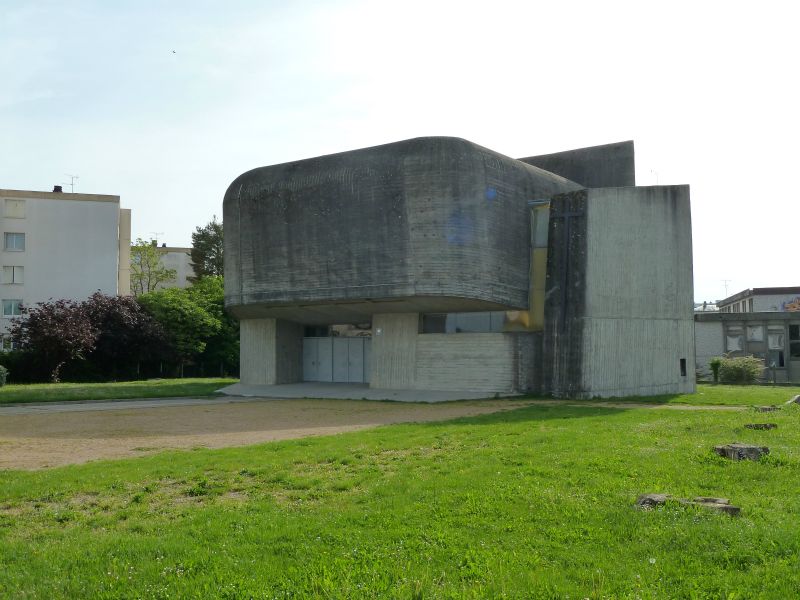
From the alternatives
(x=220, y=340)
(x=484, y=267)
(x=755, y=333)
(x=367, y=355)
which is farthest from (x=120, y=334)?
(x=755, y=333)

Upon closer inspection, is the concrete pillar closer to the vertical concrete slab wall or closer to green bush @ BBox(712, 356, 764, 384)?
the vertical concrete slab wall

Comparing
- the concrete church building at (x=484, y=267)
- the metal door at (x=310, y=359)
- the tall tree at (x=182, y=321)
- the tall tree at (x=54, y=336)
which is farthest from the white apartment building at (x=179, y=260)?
the concrete church building at (x=484, y=267)

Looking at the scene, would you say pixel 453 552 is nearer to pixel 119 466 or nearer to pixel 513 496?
pixel 513 496

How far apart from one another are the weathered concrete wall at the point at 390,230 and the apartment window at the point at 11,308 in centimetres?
2922

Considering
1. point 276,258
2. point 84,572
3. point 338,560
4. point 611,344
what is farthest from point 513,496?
point 276,258

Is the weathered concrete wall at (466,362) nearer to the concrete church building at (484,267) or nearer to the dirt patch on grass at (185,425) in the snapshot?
the concrete church building at (484,267)

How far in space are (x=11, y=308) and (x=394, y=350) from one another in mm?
36477

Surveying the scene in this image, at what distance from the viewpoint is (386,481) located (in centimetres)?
991

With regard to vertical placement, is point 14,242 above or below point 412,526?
above

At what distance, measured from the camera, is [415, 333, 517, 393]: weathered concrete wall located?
1142 inches

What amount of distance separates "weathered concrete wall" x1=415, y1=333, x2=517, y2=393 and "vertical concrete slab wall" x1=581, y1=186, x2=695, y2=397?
3.10 meters

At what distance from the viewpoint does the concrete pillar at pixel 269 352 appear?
3694 cm

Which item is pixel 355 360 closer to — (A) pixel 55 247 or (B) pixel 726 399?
(B) pixel 726 399

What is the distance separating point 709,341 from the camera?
4744 centimetres
